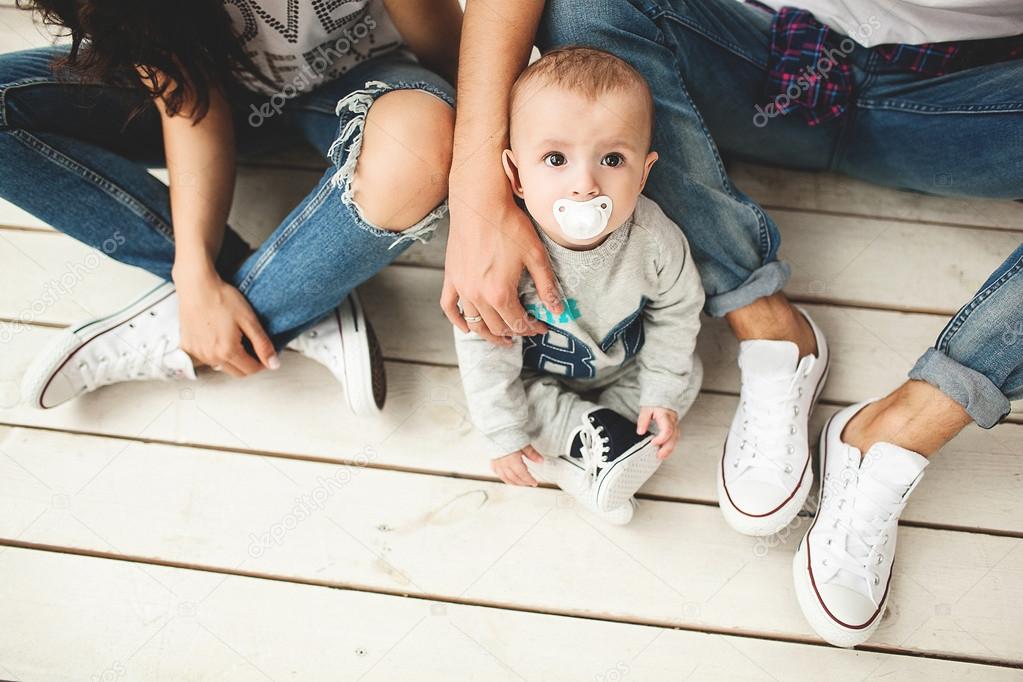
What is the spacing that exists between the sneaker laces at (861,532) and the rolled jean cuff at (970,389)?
124mm

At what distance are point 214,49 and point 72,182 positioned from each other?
267 millimetres

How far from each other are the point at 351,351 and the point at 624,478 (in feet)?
1.25

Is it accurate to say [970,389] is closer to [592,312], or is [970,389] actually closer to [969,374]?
[969,374]

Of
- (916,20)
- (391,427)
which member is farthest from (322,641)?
(916,20)

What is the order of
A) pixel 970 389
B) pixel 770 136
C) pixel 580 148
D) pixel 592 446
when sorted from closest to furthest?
pixel 580 148 < pixel 970 389 < pixel 592 446 < pixel 770 136

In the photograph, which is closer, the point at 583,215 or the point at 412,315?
the point at 583,215

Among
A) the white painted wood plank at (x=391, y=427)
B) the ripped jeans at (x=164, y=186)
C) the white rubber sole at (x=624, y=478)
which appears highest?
the ripped jeans at (x=164, y=186)

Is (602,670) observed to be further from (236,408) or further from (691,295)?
(236,408)

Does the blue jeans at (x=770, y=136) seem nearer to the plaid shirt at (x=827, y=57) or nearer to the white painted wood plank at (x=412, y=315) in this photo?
the plaid shirt at (x=827, y=57)

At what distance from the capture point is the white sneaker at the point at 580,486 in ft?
3.01

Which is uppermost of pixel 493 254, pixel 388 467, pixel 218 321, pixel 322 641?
pixel 493 254

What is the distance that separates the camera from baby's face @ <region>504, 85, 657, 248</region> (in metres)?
0.69

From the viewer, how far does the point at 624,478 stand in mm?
888

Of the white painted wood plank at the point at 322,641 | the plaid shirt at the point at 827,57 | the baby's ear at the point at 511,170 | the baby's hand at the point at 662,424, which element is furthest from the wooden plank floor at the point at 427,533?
the baby's ear at the point at 511,170
